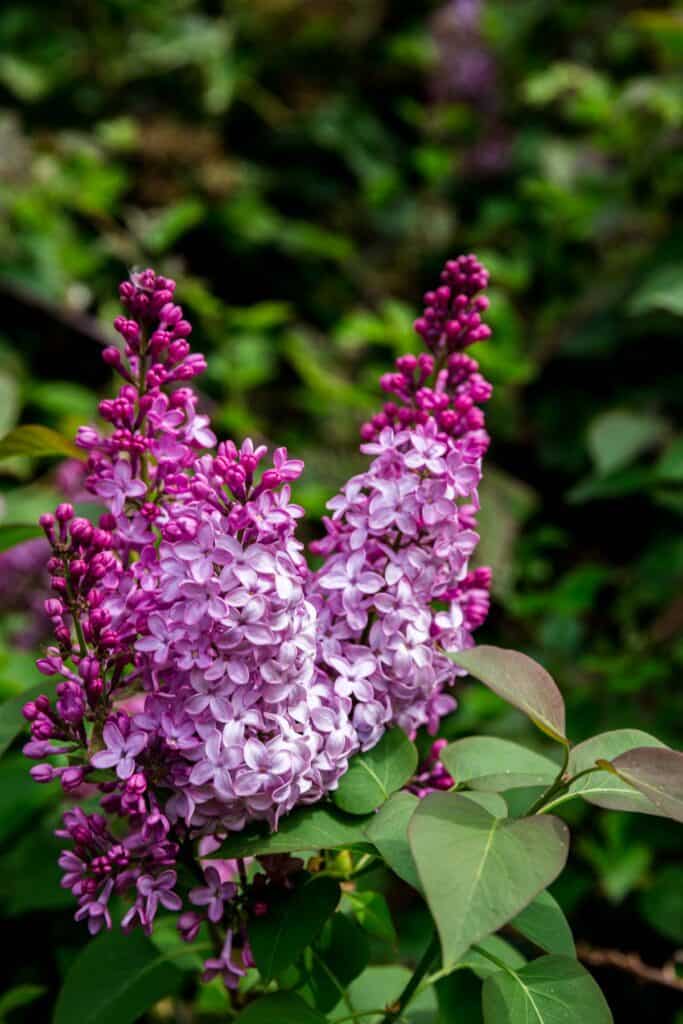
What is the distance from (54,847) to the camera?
1268 millimetres

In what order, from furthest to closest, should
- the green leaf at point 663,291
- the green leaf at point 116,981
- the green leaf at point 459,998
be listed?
the green leaf at point 663,291 < the green leaf at point 116,981 < the green leaf at point 459,998

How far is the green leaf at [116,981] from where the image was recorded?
0.86 meters

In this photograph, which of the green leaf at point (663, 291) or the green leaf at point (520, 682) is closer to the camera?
the green leaf at point (520, 682)

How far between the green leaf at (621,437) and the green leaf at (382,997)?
42.8 inches

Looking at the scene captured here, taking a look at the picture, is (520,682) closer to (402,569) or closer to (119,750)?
(402,569)

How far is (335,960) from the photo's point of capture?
87cm

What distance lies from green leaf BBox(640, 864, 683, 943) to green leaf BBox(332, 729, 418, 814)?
40.1 inches

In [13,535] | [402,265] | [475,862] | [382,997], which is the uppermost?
[402,265]

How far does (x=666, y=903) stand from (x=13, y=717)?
3.93ft

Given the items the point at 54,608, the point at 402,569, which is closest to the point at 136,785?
the point at 54,608

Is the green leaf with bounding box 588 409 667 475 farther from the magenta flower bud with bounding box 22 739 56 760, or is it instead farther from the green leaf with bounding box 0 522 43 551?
the magenta flower bud with bounding box 22 739 56 760

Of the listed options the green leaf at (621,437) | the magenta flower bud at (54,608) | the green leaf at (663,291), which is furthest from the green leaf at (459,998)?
the green leaf at (663,291)

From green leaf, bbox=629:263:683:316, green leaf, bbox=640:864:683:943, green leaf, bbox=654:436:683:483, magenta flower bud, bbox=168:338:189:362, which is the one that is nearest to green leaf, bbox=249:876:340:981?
magenta flower bud, bbox=168:338:189:362

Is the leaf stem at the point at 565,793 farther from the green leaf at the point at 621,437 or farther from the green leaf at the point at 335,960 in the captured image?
the green leaf at the point at 621,437
